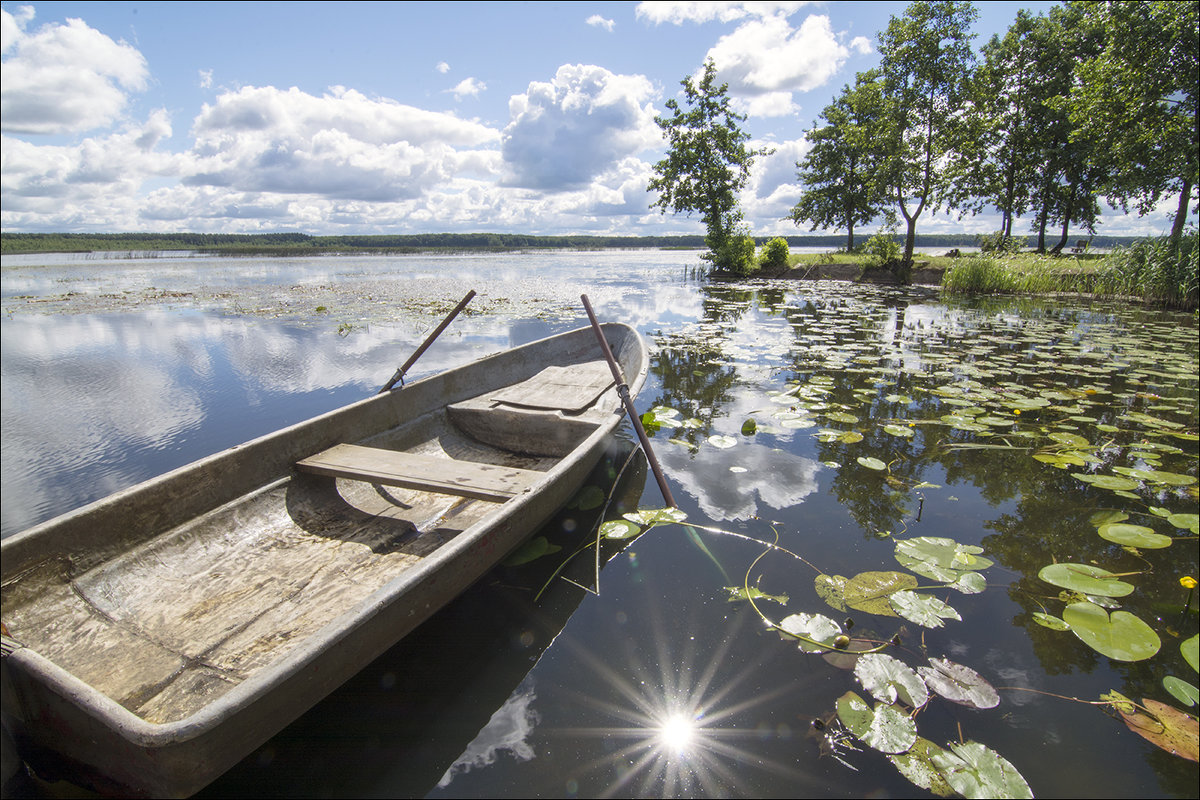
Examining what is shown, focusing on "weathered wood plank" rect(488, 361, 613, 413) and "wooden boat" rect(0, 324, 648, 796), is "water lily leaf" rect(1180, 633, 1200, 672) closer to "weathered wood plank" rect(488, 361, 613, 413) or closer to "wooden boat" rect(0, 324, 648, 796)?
"wooden boat" rect(0, 324, 648, 796)

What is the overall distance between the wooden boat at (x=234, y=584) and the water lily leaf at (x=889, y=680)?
1520 millimetres

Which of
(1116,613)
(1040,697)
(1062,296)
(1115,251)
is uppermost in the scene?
(1115,251)

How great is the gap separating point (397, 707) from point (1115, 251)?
18.0 meters

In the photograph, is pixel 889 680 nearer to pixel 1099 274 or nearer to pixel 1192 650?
pixel 1192 650

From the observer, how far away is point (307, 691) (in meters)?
1.54

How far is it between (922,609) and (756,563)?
752 mm

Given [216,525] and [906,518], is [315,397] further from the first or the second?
[906,518]

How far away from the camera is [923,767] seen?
5.18 feet

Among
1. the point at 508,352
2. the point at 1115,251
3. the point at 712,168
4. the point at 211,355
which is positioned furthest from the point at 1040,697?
the point at 712,168

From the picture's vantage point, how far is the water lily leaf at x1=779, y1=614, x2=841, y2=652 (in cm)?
211

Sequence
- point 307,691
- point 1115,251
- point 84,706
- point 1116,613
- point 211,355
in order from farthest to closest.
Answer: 1. point 1115,251
2. point 211,355
3. point 1116,613
4. point 307,691
5. point 84,706

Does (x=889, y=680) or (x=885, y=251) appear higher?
(x=885, y=251)

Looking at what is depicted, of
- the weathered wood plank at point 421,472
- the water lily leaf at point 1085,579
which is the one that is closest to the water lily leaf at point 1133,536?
the water lily leaf at point 1085,579

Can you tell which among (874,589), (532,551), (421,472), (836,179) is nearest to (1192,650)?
(874,589)
